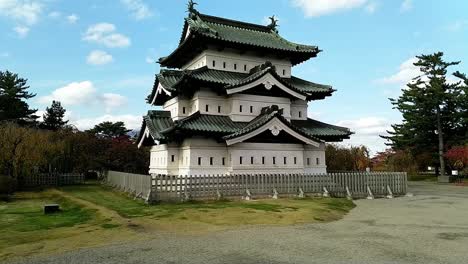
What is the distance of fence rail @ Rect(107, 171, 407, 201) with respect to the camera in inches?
768

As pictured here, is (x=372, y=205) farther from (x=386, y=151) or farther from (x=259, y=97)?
(x=386, y=151)

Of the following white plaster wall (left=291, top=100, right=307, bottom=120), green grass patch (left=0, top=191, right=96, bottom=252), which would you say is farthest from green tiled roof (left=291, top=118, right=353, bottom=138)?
green grass patch (left=0, top=191, right=96, bottom=252)

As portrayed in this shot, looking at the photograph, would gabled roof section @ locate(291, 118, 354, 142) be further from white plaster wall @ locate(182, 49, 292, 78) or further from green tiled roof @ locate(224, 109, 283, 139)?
white plaster wall @ locate(182, 49, 292, 78)

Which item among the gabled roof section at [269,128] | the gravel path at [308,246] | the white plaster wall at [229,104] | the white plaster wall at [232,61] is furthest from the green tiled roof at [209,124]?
Result: the gravel path at [308,246]

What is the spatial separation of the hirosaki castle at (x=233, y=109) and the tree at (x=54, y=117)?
42113 mm

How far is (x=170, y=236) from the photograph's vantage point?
11195mm

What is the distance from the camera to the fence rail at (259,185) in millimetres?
19516

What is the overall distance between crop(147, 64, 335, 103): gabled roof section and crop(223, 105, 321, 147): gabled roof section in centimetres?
262

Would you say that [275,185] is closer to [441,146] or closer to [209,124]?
[209,124]

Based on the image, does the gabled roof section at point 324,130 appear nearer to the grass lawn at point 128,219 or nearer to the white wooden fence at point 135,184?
the grass lawn at point 128,219

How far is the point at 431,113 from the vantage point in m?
52.4

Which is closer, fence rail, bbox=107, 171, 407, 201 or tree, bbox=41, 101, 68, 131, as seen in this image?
fence rail, bbox=107, 171, 407, 201

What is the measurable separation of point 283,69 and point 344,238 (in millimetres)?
20477

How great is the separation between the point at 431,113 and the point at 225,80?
4023 centimetres
